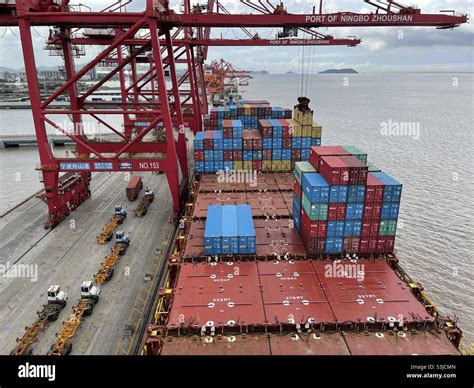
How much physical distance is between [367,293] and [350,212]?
5.16m

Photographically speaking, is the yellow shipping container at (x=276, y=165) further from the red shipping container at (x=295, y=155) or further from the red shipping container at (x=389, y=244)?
the red shipping container at (x=389, y=244)

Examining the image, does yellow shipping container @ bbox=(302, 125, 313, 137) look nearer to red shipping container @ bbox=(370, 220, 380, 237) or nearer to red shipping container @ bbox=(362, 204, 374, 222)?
red shipping container @ bbox=(362, 204, 374, 222)

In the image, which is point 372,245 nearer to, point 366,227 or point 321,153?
point 366,227

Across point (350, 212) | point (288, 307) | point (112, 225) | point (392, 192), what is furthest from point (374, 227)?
point (112, 225)

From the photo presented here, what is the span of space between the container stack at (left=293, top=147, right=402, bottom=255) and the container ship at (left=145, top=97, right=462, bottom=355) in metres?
0.06

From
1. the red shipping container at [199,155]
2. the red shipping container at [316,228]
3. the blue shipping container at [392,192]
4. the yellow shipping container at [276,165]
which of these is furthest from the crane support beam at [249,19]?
the red shipping container at [316,228]

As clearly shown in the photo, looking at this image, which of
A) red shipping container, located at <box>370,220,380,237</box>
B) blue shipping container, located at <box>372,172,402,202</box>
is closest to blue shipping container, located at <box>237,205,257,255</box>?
red shipping container, located at <box>370,220,380,237</box>

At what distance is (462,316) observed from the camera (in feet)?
83.1

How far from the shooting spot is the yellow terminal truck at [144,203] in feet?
116

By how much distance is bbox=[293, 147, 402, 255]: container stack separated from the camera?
816 inches

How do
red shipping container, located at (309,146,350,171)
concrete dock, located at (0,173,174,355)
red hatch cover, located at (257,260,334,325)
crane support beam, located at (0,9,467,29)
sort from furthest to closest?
crane support beam, located at (0,9,467,29) < red shipping container, located at (309,146,350,171) < concrete dock, located at (0,173,174,355) < red hatch cover, located at (257,260,334,325)

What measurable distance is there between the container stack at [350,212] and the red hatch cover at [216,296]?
4.58m
